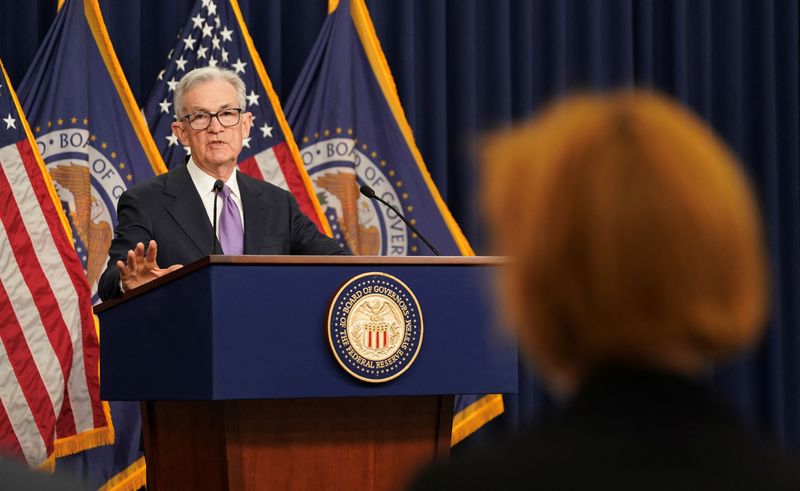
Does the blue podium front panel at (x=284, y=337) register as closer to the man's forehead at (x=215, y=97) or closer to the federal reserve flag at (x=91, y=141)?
the man's forehead at (x=215, y=97)

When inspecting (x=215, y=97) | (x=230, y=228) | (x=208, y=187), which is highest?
(x=215, y=97)

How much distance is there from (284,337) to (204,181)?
1.29 meters

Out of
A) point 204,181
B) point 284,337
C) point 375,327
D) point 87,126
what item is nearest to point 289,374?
point 284,337

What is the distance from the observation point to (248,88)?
18.1ft

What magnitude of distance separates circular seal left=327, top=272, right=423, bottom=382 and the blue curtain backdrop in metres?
2.80

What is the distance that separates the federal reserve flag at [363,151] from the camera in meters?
5.64

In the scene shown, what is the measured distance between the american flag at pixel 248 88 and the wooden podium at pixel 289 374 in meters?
2.21

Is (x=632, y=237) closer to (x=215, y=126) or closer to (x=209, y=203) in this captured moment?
(x=209, y=203)

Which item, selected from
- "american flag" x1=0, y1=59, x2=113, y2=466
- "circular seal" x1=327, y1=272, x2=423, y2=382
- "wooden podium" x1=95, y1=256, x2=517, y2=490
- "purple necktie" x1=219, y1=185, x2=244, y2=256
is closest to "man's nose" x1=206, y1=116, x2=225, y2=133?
"purple necktie" x1=219, y1=185, x2=244, y2=256

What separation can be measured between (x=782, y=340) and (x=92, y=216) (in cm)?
393

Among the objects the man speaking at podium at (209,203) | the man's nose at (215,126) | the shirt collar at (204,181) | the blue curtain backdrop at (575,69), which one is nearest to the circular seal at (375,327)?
the man speaking at podium at (209,203)

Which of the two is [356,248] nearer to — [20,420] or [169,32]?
[169,32]

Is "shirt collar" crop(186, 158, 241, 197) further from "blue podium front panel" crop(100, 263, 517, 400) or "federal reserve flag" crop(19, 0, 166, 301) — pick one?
"federal reserve flag" crop(19, 0, 166, 301)

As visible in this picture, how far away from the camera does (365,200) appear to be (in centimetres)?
571
